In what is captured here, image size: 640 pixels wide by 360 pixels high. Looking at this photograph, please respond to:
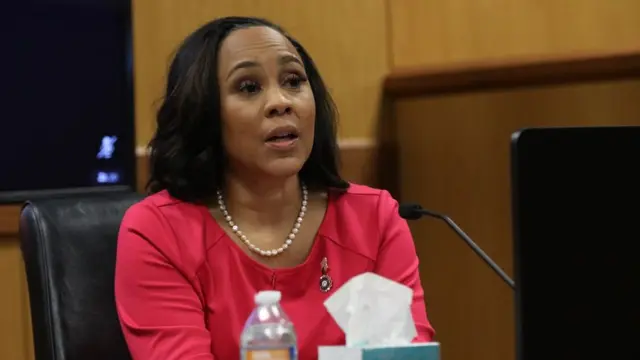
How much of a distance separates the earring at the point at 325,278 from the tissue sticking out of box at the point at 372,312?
1.79 feet

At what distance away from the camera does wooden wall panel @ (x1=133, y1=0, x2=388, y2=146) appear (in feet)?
7.76

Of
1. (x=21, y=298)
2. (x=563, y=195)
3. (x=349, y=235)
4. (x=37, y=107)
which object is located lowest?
(x=21, y=298)

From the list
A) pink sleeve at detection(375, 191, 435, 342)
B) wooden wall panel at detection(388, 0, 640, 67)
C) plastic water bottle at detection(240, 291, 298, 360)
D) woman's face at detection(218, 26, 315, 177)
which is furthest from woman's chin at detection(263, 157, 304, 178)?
wooden wall panel at detection(388, 0, 640, 67)

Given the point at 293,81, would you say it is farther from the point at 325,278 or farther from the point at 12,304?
the point at 12,304

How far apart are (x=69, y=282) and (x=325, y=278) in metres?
0.40

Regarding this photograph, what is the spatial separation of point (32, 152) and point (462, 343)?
1247mm

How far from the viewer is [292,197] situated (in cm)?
156

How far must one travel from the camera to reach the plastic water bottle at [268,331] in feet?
3.25

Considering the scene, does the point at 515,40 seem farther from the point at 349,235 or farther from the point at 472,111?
the point at 349,235

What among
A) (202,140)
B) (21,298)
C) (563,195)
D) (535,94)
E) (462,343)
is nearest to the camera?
(563,195)

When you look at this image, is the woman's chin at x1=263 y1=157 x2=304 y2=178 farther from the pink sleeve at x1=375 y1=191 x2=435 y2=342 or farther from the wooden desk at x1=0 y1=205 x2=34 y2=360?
the wooden desk at x1=0 y1=205 x2=34 y2=360

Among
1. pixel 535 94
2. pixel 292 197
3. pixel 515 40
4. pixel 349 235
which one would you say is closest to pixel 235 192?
pixel 292 197

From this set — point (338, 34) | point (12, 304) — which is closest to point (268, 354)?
point (12, 304)

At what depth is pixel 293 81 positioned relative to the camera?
1.49m
